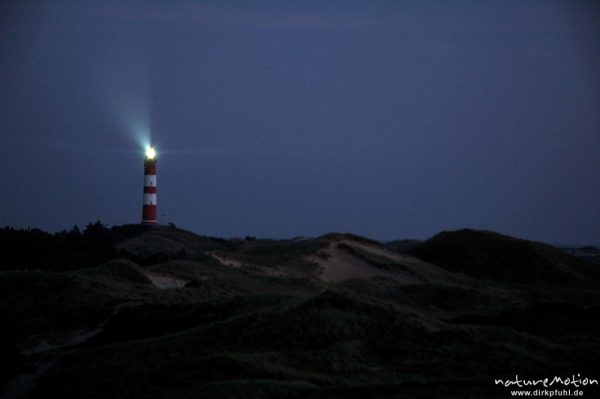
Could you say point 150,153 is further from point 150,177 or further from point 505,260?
point 505,260

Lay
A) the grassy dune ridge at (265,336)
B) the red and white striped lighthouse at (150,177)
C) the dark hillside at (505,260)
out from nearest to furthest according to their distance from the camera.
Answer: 1. the grassy dune ridge at (265,336)
2. the dark hillside at (505,260)
3. the red and white striped lighthouse at (150,177)

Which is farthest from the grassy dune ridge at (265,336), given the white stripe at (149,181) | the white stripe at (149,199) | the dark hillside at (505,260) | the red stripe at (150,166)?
the white stripe at (149,199)

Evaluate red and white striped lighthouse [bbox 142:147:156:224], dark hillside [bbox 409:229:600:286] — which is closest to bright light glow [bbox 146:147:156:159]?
red and white striped lighthouse [bbox 142:147:156:224]

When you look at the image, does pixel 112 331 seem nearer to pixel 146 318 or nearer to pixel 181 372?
pixel 146 318

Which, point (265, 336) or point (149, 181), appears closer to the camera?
point (265, 336)

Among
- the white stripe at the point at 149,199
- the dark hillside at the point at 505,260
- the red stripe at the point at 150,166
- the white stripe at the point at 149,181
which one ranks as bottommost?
the dark hillside at the point at 505,260

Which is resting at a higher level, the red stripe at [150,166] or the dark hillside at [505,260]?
Answer: the red stripe at [150,166]

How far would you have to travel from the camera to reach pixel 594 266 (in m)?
38.9

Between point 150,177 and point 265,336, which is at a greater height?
point 150,177

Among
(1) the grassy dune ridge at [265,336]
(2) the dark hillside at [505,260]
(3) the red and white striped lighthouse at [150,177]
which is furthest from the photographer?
(3) the red and white striped lighthouse at [150,177]

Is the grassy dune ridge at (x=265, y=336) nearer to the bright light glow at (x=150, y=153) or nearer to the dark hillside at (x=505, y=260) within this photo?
the dark hillside at (x=505, y=260)

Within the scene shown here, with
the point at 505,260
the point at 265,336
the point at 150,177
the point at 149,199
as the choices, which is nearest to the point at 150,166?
the point at 150,177

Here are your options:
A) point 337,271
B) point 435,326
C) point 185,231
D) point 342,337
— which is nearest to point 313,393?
point 342,337

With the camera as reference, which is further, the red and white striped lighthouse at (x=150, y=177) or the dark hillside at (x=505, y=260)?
the red and white striped lighthouse at (x=150, y=177)
